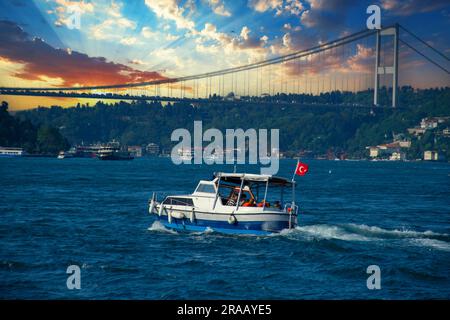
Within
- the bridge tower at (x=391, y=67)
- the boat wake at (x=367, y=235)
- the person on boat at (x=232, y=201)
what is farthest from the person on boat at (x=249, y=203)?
the bridge tower at (x=391, y=67)

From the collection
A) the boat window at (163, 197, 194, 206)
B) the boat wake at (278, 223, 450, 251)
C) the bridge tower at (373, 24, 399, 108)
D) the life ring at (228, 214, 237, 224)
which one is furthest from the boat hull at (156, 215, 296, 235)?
the bridge tower at (373, 24, 399, 108)

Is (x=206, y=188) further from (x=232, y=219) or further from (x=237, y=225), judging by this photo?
(x=237, y=225)

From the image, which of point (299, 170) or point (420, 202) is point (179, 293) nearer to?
point (299, 170)

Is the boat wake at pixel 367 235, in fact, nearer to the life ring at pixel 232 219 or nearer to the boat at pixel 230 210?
the boat at pixel 230 210

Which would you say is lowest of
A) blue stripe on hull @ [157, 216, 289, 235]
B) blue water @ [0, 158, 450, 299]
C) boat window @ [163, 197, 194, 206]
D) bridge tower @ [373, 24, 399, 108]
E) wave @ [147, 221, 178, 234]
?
blue water @ [0, 158, 450, 299]

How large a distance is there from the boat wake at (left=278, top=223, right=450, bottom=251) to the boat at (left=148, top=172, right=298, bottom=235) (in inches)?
37.5

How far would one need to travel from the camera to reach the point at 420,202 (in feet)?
186

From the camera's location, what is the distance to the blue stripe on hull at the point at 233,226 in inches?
1211

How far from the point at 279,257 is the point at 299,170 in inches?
206

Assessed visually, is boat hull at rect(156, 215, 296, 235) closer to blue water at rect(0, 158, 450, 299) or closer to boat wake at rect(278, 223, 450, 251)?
blue water at rect(0, 158, 450, 299)

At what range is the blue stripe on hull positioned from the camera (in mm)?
30766
